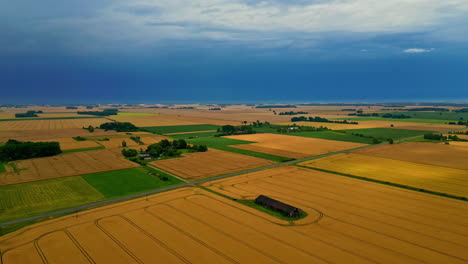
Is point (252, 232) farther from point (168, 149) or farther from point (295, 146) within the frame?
point (295, 146)

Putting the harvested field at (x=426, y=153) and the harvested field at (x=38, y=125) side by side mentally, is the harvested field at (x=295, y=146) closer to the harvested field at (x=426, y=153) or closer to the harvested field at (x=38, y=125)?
the harvested field at (x=426, y=153)

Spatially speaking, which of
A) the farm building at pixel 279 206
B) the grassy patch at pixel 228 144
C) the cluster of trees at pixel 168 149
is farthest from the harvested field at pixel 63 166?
the farm building at pixel 279 206

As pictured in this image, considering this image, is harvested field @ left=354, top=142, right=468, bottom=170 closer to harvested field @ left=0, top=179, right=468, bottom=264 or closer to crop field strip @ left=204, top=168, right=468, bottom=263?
crop field strip @ left=204, top=168, right=468, bottom=263

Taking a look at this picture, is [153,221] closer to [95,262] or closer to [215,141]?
[95,262]

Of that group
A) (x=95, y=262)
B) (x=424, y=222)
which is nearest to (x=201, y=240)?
(x=95, y=262)

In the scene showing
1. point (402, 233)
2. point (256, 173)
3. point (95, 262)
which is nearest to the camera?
point (95, 262)

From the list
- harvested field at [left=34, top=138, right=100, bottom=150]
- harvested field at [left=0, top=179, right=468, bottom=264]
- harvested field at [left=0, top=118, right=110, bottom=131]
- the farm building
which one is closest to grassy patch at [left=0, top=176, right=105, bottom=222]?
harvested field at [left=0, top=179, right=468, bottom=264]
